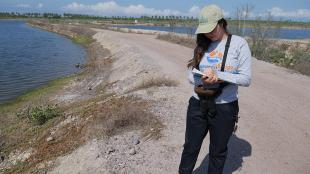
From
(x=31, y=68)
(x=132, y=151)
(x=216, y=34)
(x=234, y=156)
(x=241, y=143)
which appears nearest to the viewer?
(x=216, y=34)

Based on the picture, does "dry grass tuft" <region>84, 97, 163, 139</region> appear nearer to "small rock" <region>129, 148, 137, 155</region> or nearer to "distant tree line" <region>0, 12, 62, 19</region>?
"small rock" <region>129, 148, 137, 155</region>

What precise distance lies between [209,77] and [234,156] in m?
2.82

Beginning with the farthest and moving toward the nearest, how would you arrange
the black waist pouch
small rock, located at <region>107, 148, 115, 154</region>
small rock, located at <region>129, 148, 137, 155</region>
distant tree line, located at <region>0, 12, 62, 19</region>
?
1. distant tree line, located at <region>0, 12, 62, 19</region>
2. small rock, located at <region>107, 148, 115, 154</region>
3. small rock, located at <region>129, 148, 137, 155</region>
4. the black waist pouch

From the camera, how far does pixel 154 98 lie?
9797 millimetres

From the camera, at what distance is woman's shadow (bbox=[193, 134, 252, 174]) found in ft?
19.0

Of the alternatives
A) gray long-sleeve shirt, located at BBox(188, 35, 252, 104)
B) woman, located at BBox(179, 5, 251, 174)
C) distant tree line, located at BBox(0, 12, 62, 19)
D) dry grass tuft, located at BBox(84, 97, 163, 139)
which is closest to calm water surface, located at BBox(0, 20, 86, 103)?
dry grass tuft, located at BBox(84, 97, 163, 139)

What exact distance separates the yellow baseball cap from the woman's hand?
39cm

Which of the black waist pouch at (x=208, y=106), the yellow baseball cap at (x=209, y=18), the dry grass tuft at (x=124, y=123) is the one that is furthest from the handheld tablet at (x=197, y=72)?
the dry grass tuft at (x=124, y=123)

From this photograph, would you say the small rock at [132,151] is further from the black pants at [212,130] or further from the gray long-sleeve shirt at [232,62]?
the gray long-sleeve shirt at [232,62]

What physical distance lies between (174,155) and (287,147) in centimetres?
199

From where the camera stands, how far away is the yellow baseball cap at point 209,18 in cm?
385

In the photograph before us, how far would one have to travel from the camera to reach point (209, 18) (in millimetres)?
3854

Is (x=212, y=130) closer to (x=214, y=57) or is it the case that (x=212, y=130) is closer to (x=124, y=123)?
(x=214, y=57)

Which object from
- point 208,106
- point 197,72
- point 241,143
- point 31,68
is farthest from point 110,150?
point 31,68
